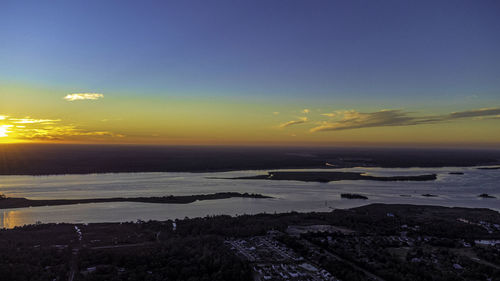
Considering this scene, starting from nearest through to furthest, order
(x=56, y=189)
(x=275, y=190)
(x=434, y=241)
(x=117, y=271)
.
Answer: (x=117, y=271), (x=434, y=241), (x=56, y=189), (x=275, y=190)

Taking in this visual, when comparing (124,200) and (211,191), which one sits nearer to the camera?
(124,200)

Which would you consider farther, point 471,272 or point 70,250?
point 70,250

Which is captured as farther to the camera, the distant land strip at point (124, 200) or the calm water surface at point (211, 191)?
the distant land strip at point (124, 200)

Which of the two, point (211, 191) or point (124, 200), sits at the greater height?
point (211, 191)

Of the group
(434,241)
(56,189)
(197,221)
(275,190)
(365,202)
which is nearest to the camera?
(434,241)

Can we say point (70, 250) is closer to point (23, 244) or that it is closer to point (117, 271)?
point (23, 244)

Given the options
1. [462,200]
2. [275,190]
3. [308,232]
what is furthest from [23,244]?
[462,200]

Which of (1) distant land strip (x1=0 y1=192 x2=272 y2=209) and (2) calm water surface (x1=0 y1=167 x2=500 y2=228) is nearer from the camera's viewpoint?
(2) calm water surface (x1=0 y1=167 x2=500 y2=228)
